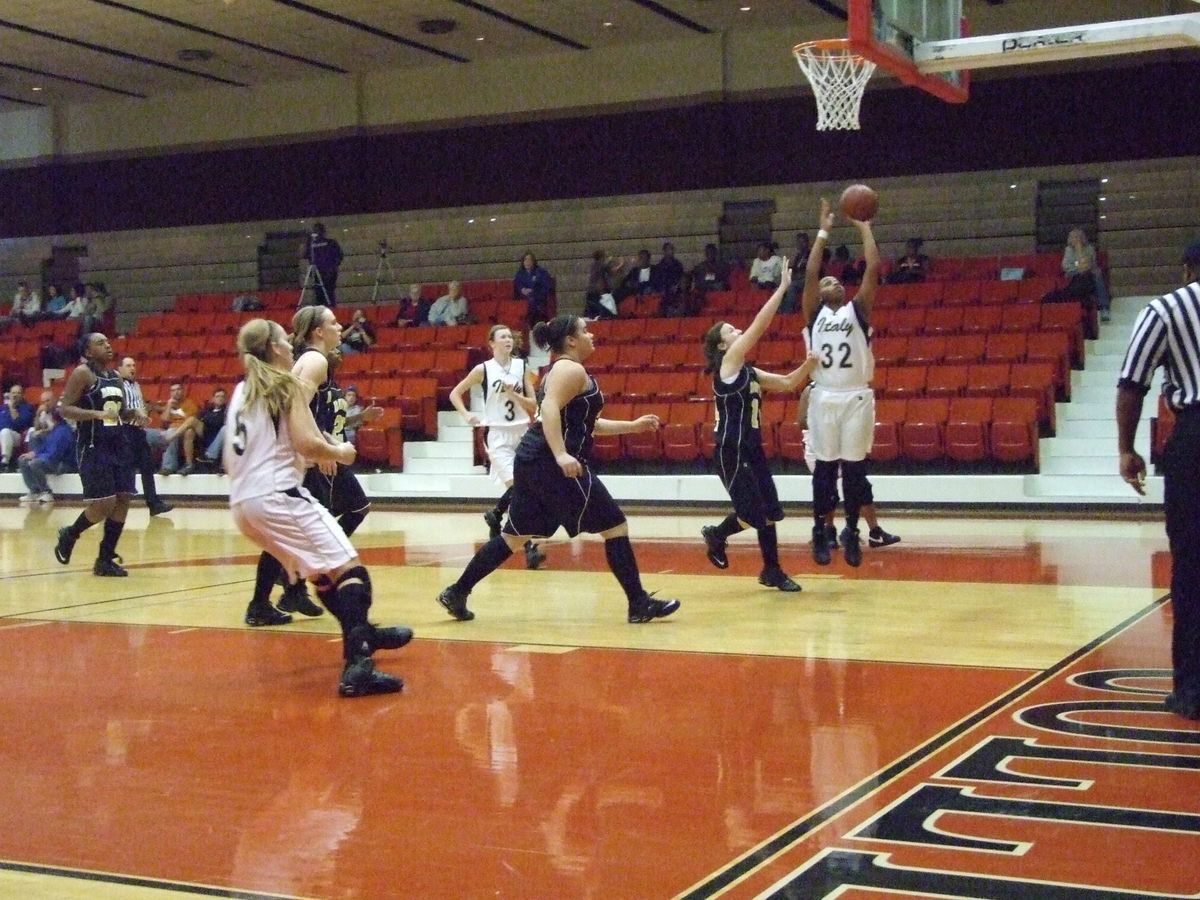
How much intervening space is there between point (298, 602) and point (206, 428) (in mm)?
11751

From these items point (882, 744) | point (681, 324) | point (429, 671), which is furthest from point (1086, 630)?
point (681, 324)

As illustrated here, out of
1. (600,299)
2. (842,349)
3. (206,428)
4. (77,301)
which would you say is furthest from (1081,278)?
(77,301)

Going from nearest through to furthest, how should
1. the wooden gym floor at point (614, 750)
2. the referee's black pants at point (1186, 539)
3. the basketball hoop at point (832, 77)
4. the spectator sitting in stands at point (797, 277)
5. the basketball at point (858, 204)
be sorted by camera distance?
the wooden gym floor at point (614, 750) → the referee's black pants at point (1186, 539) → the basketball at point (858, 204) → the basketball hoop at point (832, 77) → the spectator sitting in stands at point (797, 277)

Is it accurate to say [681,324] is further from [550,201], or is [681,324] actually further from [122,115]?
[122,115]

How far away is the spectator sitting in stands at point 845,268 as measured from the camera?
1781 cm

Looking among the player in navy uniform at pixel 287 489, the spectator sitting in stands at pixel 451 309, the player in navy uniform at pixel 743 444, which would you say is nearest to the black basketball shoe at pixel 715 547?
the player in navy uniform at pixel 743 444

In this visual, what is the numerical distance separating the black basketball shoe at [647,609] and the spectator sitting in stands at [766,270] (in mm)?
12324

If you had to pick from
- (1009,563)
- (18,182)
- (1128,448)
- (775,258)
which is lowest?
(1009,563)

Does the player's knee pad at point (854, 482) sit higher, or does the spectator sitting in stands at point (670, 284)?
the spectator sitting in stands at point (670, 284)

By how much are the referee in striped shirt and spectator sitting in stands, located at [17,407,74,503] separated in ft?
51.8

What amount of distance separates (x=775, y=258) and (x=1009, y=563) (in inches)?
404

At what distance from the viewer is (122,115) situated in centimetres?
2506

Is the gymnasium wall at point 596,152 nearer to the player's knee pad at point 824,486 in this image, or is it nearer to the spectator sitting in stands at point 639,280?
the spectator sitting in stands at point 639,280

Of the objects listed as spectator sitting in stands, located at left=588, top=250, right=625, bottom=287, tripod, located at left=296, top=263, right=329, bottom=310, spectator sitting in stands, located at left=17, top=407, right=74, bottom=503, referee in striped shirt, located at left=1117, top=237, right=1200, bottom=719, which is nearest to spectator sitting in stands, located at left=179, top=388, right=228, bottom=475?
spectator sitting in stands, located at left=17, top=407, right=74, bottom=503
